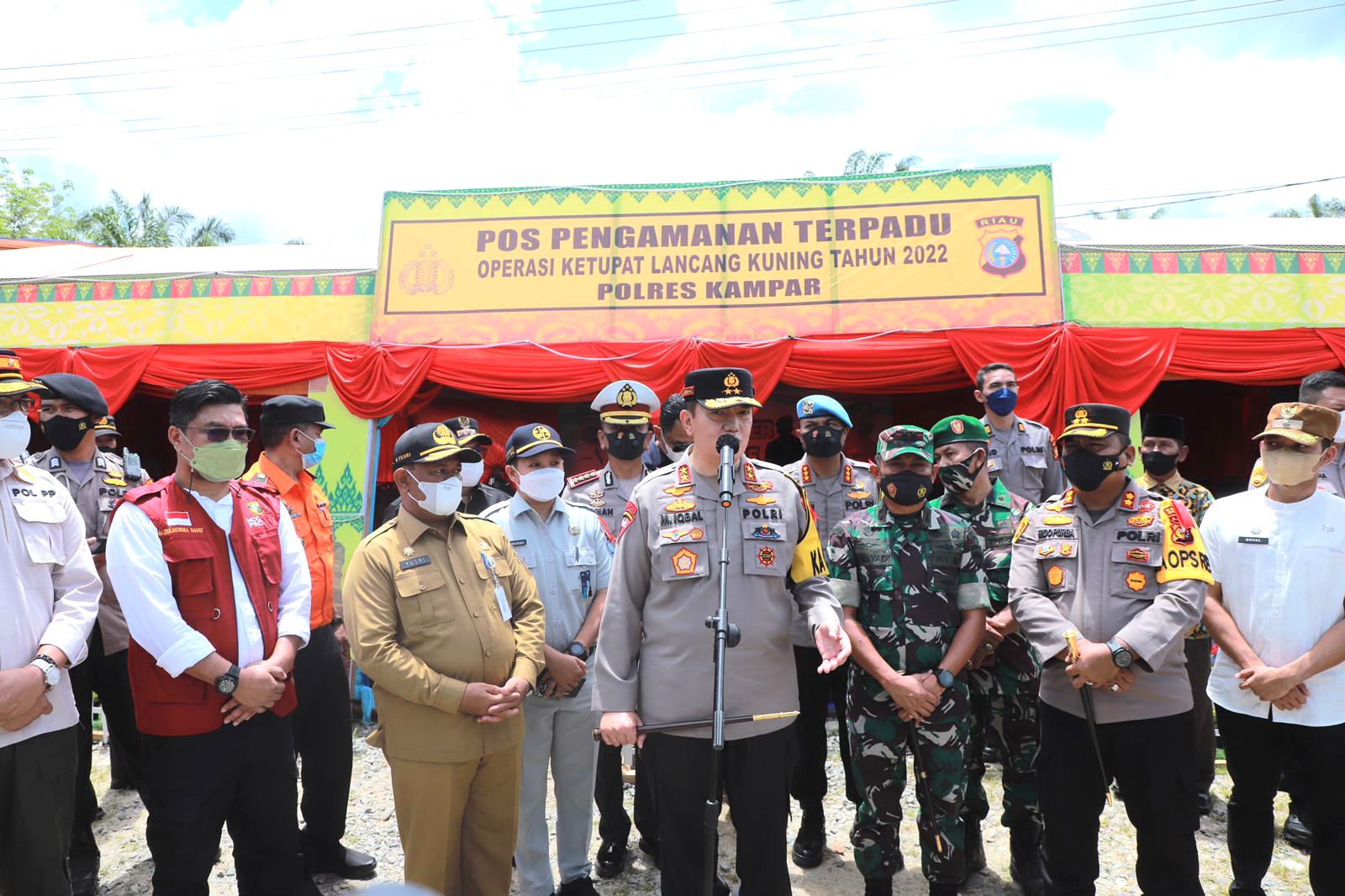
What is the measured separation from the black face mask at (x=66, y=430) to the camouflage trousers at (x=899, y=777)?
3981mm

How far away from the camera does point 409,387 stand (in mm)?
7066

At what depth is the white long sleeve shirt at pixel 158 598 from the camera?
8.79 ft

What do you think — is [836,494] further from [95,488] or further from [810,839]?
[95,488]

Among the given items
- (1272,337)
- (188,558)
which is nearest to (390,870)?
(188,558)

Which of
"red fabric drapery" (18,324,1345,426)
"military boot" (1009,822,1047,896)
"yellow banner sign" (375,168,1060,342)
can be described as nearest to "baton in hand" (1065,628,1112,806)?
"military boot" (1009,822,1047,896)

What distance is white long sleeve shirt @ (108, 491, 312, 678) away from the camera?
2.68m

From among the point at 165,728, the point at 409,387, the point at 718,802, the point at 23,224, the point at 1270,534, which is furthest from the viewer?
the point at 23,224

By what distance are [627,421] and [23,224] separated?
3108 cm

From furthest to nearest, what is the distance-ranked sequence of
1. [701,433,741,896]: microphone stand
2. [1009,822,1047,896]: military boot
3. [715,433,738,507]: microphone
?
Answer: [1009,822,1047,896]: military boot, [715,433,738,507]: microphone, [701,433,741,896]: microphone stand

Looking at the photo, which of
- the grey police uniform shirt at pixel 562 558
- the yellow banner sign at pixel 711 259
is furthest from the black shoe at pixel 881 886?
the yellow banner sign at pixel 711 259

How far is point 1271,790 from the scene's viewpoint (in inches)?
124

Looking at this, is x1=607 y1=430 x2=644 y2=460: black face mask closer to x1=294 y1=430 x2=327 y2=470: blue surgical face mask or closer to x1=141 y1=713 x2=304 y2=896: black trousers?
x1=294 y1=430 x2=327 y2=470: blue surgical face mask

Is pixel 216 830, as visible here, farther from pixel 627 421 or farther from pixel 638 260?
pixel 638 260

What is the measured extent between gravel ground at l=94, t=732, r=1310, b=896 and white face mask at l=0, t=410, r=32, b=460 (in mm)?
2301
